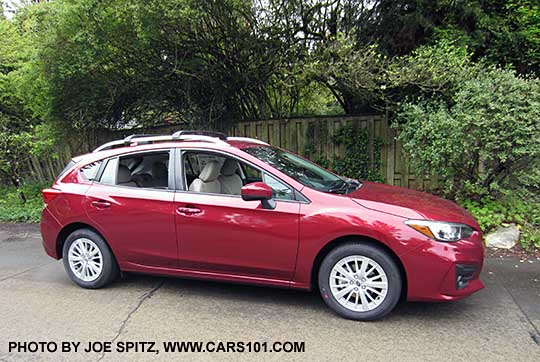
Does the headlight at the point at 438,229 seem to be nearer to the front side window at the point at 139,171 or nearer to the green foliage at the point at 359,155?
the front side window at the point at 139,171

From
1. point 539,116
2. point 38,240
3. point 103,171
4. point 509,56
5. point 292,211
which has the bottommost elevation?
point 38,240

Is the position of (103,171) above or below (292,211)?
above

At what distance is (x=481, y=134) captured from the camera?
5.35 m

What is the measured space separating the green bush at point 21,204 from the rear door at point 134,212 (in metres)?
4.47

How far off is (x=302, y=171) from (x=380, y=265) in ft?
4.29

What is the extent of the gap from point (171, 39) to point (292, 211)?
4383 mm

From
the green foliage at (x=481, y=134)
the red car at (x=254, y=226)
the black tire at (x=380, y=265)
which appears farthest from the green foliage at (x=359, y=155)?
the black tire at (x=380, y=265)

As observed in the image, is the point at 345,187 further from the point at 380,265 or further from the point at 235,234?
the point at 235,234

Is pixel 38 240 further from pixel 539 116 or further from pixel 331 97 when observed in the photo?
pixel 539 116

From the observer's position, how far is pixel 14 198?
29.6ft

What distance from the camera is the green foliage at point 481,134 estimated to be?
5.15m

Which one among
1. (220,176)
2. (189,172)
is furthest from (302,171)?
(189,172)

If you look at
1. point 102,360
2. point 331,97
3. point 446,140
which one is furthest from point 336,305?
point 331,97

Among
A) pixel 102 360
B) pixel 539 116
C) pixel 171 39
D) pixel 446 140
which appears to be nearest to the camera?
pixel 102 360
